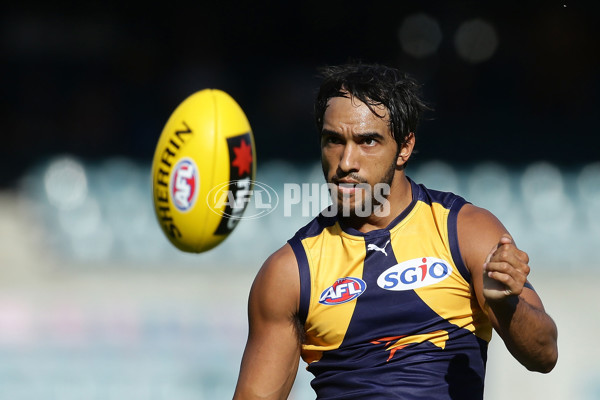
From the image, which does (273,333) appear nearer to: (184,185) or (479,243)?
(479,243)

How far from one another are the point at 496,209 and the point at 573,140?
5.24 feet

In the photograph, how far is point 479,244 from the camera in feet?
9.52

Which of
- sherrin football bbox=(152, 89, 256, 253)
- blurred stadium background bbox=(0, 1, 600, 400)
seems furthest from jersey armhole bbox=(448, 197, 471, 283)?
blurred stadium background bbox=(0, 1, 600, 400)

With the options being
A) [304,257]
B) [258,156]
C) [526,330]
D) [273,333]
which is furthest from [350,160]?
[258,156]

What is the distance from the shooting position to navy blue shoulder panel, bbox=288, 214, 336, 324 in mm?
3029

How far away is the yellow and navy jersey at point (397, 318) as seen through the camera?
9.71 feet

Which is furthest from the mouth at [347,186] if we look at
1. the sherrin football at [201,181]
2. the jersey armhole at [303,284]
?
the sherrin football at [201,181]

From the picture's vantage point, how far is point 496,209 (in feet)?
30.5

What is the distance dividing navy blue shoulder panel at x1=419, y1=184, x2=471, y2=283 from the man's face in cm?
20

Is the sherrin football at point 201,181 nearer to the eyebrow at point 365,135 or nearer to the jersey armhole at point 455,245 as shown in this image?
the eyebrow at point 365,135

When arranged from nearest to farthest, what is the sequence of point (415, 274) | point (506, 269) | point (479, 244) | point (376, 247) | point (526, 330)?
point (506, 269) → point (526, 330) → point (479, 244) → point (415, 274) → point (376, 247)

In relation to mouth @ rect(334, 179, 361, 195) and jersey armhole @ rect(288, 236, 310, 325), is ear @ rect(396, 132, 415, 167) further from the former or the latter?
jersey armhole @ rect(288, 236, 310, 325)

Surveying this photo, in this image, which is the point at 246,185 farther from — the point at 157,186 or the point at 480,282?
the point at 480,282

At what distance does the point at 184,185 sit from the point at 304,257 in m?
1.07
